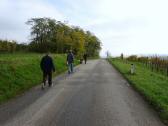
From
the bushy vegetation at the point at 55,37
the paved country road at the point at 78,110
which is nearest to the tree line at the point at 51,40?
the bushy vegetation at the point at 55,37

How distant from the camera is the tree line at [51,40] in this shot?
74.6 m

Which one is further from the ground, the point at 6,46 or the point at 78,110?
the point at 6,46

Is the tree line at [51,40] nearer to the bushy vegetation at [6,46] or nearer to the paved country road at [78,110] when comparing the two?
the bushy vegetation at [6,46]

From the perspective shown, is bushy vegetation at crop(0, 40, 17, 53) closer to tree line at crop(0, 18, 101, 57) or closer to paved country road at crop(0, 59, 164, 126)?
tree line at crop(0, 18, 101, 57)

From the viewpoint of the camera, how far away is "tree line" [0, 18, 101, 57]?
74.6 meters

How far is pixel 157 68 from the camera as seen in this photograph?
4241 centimetres

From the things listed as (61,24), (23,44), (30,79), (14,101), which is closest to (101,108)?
(14,101)

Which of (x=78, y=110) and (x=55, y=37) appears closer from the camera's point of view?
(x=78, y=110)

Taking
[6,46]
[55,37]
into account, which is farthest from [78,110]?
[55,37]

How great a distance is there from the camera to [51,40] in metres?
85.8

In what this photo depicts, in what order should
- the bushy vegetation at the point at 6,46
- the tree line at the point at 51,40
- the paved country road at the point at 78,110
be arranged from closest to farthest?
the paved country road at the point at 78,110, the bushy vegetation at the point at 6,46, the tree line at the point at 51,40

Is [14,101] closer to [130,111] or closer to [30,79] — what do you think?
[130,111]

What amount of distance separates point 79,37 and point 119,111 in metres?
71.9

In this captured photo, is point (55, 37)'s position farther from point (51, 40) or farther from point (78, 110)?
point (78, 110)
